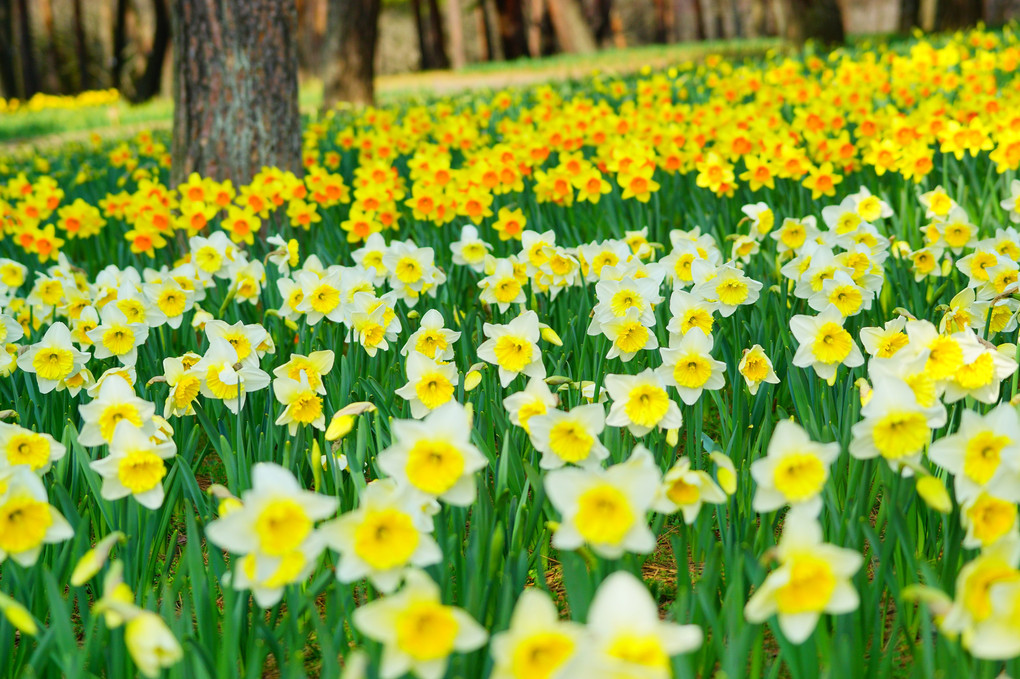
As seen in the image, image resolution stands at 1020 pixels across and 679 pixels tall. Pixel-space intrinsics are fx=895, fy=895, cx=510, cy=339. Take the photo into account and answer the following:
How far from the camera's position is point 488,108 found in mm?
7652

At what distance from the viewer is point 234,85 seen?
15.1 ft

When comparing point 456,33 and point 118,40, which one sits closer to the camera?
point 118,40

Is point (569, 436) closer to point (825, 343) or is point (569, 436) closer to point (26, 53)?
point (825, 343)

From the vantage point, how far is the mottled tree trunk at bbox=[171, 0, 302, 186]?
4543mm

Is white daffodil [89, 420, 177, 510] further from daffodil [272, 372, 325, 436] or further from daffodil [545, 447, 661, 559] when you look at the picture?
daffodil [545, 447, 661, 559]

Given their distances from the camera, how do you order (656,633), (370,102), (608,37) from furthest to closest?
(608,37), (370,102), (656,633)

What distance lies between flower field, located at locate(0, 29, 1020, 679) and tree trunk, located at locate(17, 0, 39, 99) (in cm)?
2451

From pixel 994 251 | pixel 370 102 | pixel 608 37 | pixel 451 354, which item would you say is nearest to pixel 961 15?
pixel 370 102

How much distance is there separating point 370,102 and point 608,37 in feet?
77.7

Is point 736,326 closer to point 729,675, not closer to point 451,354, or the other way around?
point 451,354

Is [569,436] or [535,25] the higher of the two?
[535,25]

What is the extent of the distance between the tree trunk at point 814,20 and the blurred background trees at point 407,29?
13 mm

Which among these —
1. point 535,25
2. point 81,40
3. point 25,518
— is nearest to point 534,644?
point 25,518

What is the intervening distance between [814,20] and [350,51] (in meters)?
5.96
